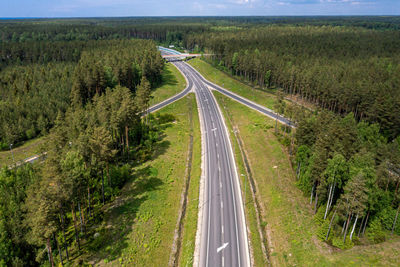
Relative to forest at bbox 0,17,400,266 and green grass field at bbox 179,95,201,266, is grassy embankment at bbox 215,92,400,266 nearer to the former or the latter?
forest at bbox 0,17,400,266

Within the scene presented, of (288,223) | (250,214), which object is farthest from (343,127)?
(250,214)

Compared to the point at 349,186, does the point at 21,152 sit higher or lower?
lower

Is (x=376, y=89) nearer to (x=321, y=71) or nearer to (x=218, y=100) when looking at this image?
(x=321, y=71)

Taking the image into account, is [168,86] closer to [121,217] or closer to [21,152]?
[21,152]

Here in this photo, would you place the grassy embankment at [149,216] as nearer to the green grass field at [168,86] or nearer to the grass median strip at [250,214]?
the grass median strip at [250,214]

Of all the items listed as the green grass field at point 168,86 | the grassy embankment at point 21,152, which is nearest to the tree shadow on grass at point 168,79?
the green grass field at point 168,86

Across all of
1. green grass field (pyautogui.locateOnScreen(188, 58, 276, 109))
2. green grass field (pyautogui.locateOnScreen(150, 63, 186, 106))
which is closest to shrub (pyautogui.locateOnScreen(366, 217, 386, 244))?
green grass field (pyautogui.locateOnScreen(188, 58, 276, 109))

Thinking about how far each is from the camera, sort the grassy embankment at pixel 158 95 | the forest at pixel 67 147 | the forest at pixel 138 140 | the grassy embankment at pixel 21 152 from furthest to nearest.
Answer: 1. the grassy embankment at pixel 158 95
2. the grassy embankment at pixel 21 152
3. the forest at pixel 138 140
4. the forest at pixel 67 147
